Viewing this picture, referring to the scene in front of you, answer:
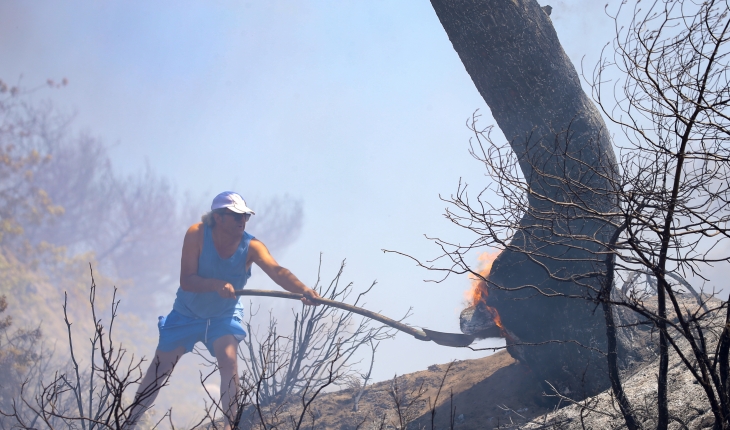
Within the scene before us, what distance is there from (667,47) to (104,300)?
125ft

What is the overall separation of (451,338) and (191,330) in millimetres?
2923

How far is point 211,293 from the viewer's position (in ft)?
16.9

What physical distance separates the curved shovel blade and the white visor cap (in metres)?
2.53

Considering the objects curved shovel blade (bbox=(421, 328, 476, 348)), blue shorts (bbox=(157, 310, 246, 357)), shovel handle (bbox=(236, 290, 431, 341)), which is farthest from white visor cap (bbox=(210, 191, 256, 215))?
curved shovel blade (bbox=(421, 328, 476, 348))

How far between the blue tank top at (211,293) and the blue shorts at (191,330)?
0.21ft

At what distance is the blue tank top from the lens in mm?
5121

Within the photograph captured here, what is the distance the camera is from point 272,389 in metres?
6.55

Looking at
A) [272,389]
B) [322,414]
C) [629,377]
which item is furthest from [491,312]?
[272,389]

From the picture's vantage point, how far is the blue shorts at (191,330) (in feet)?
A: 16.4

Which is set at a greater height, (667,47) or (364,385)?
(667,47)

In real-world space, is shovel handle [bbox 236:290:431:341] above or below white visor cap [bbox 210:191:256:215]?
below

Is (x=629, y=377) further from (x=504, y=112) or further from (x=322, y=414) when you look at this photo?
(x=322, y=414)

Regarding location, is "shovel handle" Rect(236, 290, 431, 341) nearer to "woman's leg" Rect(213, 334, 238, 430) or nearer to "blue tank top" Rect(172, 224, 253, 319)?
"blue tank top" Rect(172, 224, 253, 319)

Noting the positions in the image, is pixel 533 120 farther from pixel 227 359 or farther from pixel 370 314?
pixel 227 359
